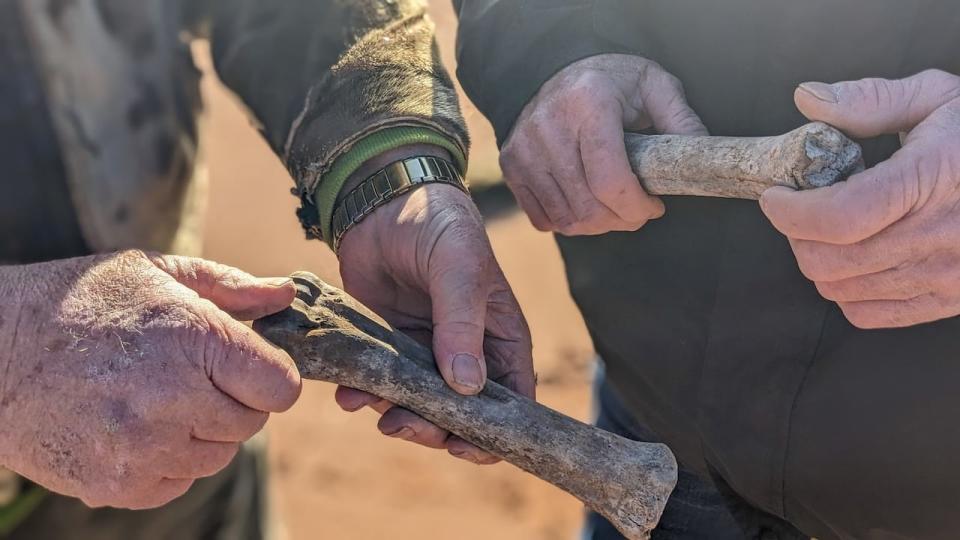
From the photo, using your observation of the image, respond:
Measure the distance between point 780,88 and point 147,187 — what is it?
1.27 metres

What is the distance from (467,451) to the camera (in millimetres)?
1535

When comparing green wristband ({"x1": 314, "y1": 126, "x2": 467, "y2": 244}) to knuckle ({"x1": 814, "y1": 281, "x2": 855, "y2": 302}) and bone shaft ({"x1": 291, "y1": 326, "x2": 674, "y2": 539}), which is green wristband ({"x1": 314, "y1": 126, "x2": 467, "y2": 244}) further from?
knuckle ({"x1": 814, "y1": 281, "x2": 855, "y2": 302})

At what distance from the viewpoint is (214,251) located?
5629mm

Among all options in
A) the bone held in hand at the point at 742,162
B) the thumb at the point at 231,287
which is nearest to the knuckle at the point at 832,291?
the bone held in hand at the point at 742,162

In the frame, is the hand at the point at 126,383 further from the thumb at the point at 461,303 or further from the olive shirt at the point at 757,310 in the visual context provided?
the olive shirt at the point at 757,310

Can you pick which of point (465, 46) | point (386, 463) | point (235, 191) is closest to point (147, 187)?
point (465, 46)

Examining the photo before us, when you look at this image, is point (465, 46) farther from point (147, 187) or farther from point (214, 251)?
point (214, 251)

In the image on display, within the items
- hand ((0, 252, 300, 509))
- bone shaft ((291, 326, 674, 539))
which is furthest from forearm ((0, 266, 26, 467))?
bone shaft ((291, 326, 674, 539))

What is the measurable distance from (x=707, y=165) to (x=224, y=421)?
769 millimetres

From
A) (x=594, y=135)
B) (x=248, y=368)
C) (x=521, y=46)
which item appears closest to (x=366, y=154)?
(x=521, y=46)

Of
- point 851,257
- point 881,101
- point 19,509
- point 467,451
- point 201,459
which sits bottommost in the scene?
point 19,509

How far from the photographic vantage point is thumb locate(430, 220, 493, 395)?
1506mm

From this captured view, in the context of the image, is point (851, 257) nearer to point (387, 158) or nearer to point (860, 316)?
point (860, 316)

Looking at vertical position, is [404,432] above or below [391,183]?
below
